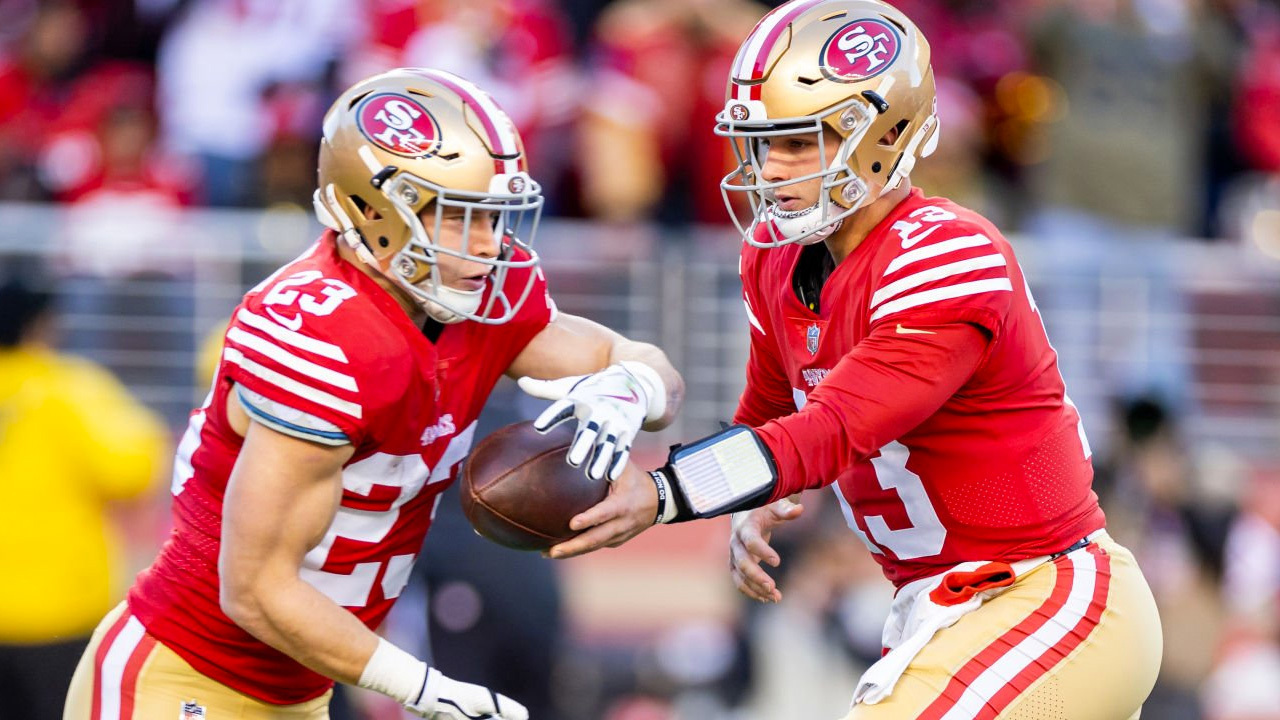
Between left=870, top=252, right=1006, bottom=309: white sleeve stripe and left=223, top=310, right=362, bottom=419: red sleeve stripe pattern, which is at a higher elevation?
left=870, top=252, right=1006, bottom=309: white sleeve stripe

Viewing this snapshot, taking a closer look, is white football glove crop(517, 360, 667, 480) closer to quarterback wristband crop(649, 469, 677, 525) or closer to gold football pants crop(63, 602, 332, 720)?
quarterback wristband crop(649, 469, 677, 525)

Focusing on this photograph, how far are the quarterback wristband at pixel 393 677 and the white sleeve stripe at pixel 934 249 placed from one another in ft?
3.91

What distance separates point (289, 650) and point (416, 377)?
22.8 inches

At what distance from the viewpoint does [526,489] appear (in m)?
3.34

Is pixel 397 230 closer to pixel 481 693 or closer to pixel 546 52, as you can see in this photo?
pixel 481 693

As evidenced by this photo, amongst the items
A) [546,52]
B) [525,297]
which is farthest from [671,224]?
[525,297]

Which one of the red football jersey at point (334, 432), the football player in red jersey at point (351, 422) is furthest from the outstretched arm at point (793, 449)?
the red football jersey at point (334, 432)

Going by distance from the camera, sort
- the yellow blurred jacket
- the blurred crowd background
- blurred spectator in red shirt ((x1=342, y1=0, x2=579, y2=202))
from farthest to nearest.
Result: 1. blurred spectator in red shirt ((x1=342, y1=0, x2=579, y2=202))
2. the blurred crowd background
3. the yellow blurred jacket

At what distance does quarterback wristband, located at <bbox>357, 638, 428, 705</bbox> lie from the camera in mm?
3400

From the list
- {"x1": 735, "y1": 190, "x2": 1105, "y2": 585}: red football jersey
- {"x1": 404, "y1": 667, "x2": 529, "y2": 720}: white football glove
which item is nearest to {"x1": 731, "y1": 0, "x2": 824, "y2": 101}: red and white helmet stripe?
{"x1": 735, "y1": 190, "x2": 1105, "y2": 585}: red football jersey

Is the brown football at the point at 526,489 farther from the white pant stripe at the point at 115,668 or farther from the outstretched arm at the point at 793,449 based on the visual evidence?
the white pant stripe at the point at 115,668

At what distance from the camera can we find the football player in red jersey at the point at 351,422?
333cm

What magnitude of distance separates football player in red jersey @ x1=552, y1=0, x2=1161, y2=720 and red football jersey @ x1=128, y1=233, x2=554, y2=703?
494 mm

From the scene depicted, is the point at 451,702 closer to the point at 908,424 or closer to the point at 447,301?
the point at 447,301
